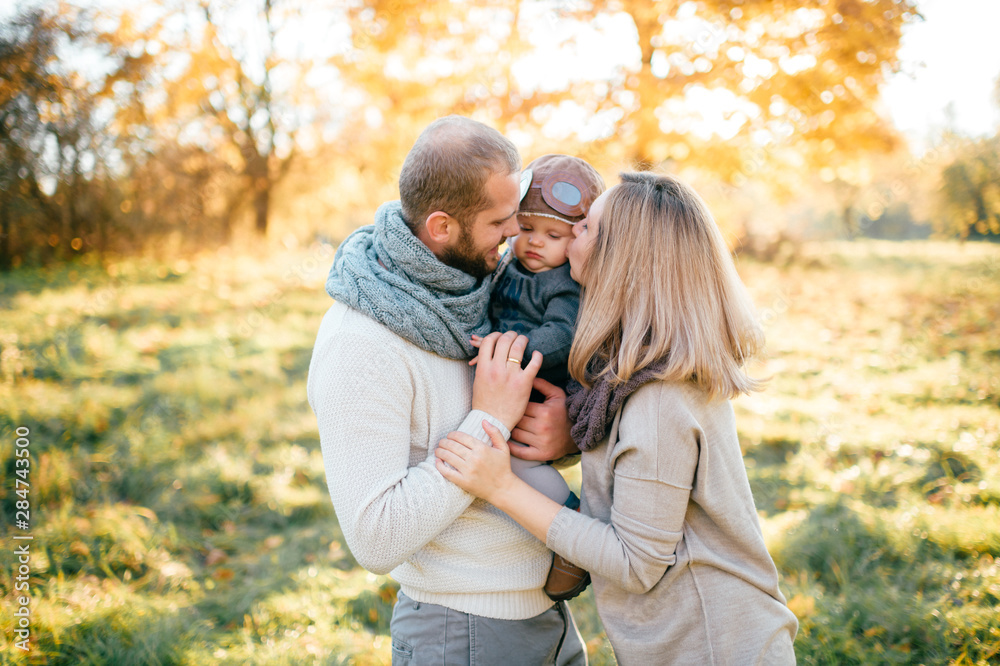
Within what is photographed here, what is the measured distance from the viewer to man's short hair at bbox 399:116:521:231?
1.70m

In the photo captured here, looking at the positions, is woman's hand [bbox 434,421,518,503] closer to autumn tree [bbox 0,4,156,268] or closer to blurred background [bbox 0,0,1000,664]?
blurred background [bbox 0,0,1000,664]

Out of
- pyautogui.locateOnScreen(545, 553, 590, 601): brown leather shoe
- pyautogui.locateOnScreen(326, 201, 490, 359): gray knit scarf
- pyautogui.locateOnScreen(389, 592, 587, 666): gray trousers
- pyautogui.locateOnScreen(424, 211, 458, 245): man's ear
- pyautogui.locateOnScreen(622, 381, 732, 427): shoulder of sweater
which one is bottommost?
pyautogui.locateOnScreen(389, 592, 587, 666): gray trousers

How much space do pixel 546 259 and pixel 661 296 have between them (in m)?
0.57

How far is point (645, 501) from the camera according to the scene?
5.02 feet

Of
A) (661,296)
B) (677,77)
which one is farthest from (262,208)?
(661,296)

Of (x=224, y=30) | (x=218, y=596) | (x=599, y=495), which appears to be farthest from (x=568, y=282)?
(x=224, y=30)

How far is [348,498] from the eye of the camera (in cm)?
151

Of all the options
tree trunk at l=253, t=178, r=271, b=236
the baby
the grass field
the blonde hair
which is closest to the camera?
the blonde hair

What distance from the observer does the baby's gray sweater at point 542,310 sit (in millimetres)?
1892

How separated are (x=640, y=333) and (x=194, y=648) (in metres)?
2.61

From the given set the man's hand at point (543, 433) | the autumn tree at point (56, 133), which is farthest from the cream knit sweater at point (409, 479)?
the autumn tree at point (56, 133)

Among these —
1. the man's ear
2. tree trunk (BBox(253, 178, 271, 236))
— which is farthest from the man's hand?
tree trunk (BBox(253, 178, 271, 236))

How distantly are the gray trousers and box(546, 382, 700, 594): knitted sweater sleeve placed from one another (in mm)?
339

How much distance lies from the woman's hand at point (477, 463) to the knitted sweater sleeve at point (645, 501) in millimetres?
241
